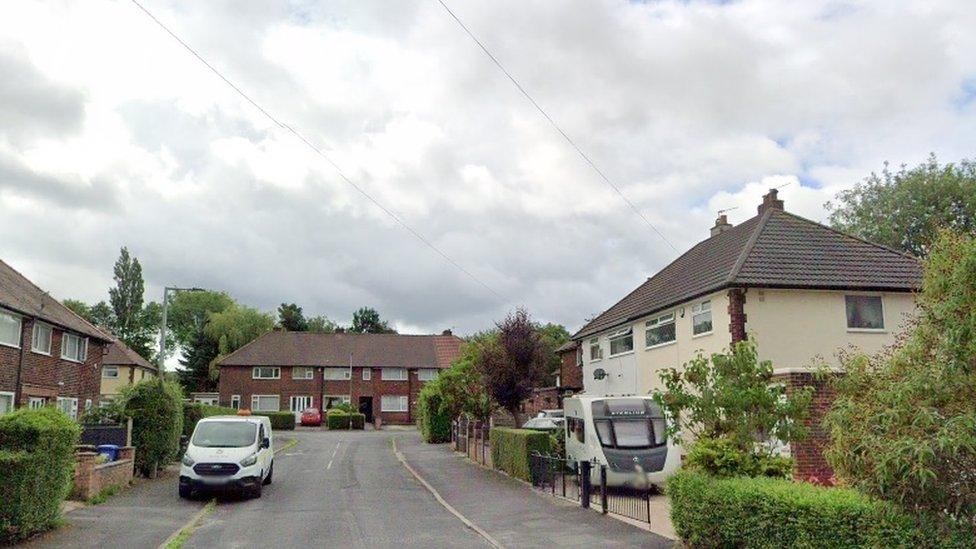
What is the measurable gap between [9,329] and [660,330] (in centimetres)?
2073

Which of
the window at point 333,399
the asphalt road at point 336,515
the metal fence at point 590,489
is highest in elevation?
the window at point 333,399

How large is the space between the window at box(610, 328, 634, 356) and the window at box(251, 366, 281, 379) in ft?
134

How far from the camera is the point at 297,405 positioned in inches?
2576

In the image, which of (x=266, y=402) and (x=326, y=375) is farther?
(x=326, y=375)

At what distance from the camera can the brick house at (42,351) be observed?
84.9 feet

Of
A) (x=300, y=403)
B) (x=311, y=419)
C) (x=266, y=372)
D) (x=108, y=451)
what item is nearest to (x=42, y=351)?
(x=108, y=451)

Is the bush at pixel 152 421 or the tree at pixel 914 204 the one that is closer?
the bush at pixel 152 421

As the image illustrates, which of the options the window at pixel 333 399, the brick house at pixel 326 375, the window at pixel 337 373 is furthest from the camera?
the window at pixel 337 373

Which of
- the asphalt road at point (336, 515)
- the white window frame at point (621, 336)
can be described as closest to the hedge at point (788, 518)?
the asphalt road at point (336, 515)

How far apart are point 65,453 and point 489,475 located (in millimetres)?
13150

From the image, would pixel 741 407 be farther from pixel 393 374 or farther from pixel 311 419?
pixel 393 374

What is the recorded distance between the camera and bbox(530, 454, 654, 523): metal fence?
15469 mm

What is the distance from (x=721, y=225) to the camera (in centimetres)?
3052

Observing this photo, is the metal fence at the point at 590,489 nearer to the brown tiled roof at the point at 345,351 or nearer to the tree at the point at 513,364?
the tree at the point at 513,364
